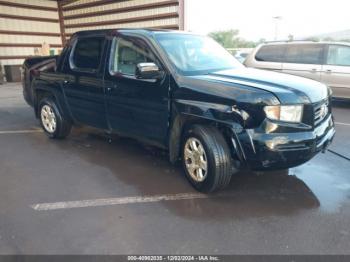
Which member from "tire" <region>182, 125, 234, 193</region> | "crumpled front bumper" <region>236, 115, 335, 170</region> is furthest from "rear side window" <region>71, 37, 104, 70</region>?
"crumpled front bumper" <region>236, 115, 335, 170</region>

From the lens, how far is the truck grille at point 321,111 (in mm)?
3403

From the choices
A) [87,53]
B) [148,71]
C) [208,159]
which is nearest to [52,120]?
[87,53]

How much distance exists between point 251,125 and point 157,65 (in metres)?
1.34

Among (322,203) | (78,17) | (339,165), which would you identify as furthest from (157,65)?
(78,17)

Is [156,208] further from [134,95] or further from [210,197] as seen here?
[134,95]

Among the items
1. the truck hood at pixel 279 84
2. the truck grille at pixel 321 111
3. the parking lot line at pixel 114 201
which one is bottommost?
the parking lot line at pixel 114 201

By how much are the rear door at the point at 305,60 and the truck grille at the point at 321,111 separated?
17.0 ft

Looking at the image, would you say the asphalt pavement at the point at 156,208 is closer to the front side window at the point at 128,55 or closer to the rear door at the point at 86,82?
the rear door at the point at 86,82

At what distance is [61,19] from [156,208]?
1747 centimetres

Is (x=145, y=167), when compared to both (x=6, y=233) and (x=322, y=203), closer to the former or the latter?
(x=6, y=233)

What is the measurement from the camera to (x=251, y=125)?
3186 mm

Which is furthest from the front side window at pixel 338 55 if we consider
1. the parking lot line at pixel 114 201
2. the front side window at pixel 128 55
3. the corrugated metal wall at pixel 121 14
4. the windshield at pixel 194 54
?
the parking lot line at pixel 114 201

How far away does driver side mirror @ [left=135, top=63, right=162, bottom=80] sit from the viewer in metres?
3.66

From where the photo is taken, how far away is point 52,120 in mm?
5750
